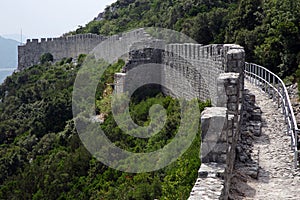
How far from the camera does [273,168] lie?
7.36 m

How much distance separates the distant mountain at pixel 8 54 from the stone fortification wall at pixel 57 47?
296 feet

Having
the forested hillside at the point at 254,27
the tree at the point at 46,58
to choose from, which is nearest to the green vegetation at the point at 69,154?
the forested hillside at the point at 254,27

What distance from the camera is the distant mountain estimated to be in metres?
144

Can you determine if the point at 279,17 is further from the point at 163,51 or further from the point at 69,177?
the point at 69,177

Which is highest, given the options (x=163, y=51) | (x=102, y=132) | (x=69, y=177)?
(x=163, y=51)

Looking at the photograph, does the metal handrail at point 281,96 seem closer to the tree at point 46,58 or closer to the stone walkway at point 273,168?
the stone walkway at point 273,168

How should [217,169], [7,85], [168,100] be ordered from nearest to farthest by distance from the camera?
[217,169] → [168,100] → [7,85]

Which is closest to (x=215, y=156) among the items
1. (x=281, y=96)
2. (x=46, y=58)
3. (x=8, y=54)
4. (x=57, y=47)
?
(x=281, y=96)

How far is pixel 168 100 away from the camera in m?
15.5

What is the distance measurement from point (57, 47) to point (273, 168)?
34671mm

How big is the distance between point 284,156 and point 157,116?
264 inches

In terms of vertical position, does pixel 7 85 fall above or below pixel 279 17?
below

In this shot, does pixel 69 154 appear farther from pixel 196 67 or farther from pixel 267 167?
pixel 267 167

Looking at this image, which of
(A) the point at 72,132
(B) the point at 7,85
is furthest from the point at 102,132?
(B) the point at 7,85
